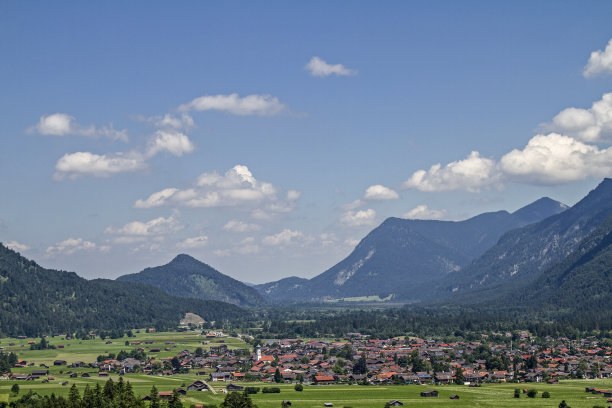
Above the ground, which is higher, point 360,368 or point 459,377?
point 360,368

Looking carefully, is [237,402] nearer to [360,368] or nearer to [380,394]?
[380,394]

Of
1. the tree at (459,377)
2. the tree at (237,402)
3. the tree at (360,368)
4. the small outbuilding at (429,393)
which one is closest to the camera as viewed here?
the tree at (237,402)

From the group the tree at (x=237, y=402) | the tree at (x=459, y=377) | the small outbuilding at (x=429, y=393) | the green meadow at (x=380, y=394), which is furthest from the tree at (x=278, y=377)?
the tree at (x=237, y=402)

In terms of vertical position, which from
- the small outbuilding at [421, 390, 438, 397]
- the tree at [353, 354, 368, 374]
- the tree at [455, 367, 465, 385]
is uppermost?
the tree at [353, 354, 368, 374]

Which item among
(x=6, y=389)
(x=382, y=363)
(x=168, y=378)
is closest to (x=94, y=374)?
(x=168, y=378)

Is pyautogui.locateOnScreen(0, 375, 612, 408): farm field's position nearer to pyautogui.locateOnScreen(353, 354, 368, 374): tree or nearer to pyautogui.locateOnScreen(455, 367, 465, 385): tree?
pyautogui.locateOnScreen(455, 367, 465, 385): tree

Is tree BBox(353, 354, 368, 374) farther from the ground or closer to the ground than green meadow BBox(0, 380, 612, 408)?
farther from the ground

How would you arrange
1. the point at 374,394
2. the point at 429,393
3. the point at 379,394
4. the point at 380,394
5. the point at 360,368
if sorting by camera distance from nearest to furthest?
the point at 429,393
the point at 374,394
the point at 379,394
the point at 380,394
the point at 360,368

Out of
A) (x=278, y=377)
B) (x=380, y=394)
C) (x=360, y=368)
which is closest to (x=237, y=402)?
(x=380, y=394)

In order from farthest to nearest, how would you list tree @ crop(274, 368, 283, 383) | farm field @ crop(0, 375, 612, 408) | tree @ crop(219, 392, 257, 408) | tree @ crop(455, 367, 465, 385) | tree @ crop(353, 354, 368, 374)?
tree @ crop(353, 354, 368, 374), tree @ crop(274, 368, 283, 383), tree @ crop(455, 367, 465, 385), farm field @ crop(0, 375, 612, 408), tree @ crop(219, 392, 257, 408)

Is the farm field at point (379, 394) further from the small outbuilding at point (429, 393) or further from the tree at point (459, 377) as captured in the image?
the tree at point (459, 377)

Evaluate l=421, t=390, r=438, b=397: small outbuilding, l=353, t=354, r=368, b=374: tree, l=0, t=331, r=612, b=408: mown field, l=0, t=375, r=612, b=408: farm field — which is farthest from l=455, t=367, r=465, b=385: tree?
l=353, t=354, r=368, b=374: tree

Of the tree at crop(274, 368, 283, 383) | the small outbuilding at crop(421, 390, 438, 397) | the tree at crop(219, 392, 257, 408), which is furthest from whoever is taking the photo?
the tree at crop(274, 368, 283, 383)

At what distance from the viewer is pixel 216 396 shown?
145750 mm
